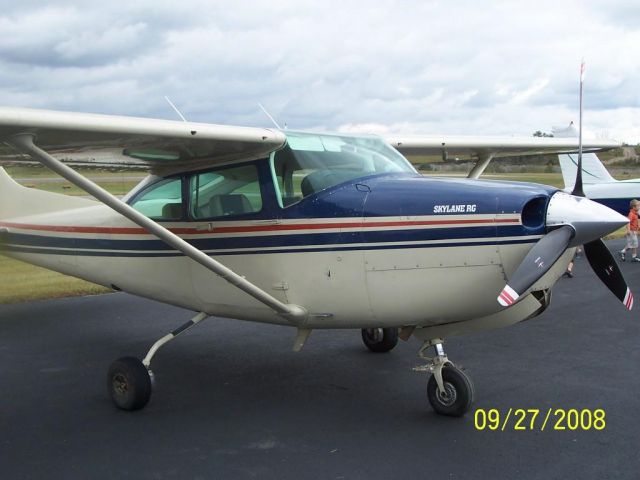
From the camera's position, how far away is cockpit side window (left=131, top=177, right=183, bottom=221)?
5773 millimetres

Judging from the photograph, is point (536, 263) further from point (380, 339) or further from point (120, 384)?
point (120, 384)

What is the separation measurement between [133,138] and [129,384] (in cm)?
199

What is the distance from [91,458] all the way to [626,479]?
3371 mm

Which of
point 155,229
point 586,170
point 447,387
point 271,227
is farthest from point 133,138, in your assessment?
point 586,170

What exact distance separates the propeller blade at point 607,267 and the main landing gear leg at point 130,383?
3580 mm

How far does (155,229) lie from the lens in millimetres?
4805

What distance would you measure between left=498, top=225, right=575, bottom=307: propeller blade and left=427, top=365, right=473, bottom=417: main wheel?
110 centimetres

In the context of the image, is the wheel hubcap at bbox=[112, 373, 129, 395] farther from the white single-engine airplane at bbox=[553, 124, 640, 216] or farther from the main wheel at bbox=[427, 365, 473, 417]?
the white single-engine airplane at bbox=[553, 124, 640, 216]

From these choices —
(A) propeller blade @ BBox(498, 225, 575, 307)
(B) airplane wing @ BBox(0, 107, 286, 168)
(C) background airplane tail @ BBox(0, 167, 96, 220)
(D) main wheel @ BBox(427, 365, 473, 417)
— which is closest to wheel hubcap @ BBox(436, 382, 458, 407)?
(D) main wheel @ BBox(427, 365, 473, 417)

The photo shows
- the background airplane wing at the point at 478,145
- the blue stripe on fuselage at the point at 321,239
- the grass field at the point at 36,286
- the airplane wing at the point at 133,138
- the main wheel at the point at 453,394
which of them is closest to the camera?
the airplane wing at the point at 133,138

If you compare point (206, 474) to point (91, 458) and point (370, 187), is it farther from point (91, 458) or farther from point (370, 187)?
point (370, 187)
